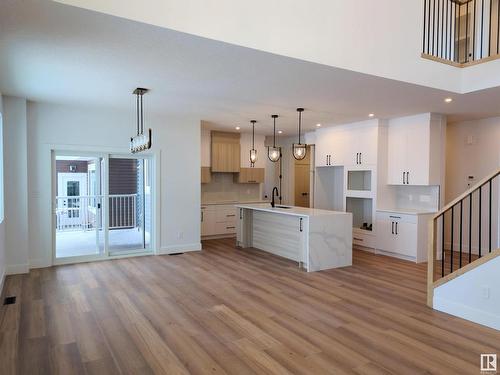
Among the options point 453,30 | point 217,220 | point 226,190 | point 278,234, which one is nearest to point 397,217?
point 278,234

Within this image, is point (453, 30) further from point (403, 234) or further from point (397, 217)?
point (403, 234)

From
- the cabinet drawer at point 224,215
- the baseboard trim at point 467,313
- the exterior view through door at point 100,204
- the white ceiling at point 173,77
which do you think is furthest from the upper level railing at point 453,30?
the cabinet drawer at point 224,215

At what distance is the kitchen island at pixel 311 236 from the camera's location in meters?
5.59

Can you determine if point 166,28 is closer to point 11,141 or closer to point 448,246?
point 11,141

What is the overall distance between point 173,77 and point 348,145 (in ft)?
14.9

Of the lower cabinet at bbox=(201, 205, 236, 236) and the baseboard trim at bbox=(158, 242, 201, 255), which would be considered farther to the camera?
the lower cabinet at bbox=(201, 205, 236, 236)

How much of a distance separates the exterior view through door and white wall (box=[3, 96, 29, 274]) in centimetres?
57

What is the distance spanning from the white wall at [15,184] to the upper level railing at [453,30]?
236 inches

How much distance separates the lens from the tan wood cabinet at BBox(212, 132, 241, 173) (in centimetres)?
870

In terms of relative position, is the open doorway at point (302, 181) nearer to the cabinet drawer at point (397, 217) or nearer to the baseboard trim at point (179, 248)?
the cabinet drawer at point (397, 217)

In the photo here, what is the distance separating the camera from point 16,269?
5.48m

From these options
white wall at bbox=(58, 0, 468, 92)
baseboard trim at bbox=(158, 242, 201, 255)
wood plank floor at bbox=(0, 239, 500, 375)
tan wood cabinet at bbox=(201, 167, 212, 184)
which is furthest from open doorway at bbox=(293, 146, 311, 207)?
white wall at bbox=(58, 0, 468, 92)

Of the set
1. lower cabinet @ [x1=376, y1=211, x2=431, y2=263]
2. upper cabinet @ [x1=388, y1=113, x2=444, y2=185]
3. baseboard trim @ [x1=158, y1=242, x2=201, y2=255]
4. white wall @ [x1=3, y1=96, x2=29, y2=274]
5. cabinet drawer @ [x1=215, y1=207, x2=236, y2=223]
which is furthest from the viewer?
cabinet drawer @ [x1=215, y1=207, x2=236, y2=223]

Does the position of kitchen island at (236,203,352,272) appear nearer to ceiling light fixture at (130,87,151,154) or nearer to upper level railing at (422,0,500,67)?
ceiling light fixture at (130,87,151,154)
